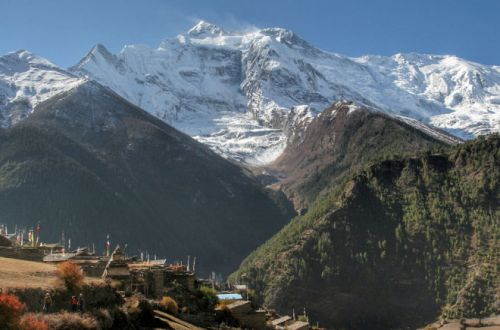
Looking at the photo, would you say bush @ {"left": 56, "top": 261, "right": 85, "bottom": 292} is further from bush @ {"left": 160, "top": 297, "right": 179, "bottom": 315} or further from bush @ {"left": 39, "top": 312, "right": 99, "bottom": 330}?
bush @ {"left": 160, "top": 297, "right": 179, "bottom": 315}

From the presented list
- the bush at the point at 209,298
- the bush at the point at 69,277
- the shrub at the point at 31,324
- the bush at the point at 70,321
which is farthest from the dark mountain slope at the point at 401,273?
the shrub at the point at 31,324

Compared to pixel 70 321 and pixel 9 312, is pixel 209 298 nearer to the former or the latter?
pixel 70 321

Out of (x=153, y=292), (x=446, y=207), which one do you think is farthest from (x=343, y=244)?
(x=153, y=292)

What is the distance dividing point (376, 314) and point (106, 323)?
140853mm

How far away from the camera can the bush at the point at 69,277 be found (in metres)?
48.8

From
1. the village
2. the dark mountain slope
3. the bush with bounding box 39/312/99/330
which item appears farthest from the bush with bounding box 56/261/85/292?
the dark mountain slope

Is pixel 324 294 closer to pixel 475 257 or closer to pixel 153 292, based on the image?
pixel 475 257

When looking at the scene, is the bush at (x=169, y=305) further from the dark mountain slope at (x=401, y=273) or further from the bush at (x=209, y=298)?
the dark mountain slope at (x=401, y=273)

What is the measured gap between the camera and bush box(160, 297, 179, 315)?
66.2 metres

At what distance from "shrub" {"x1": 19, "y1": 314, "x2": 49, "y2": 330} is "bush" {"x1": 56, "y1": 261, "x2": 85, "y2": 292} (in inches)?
277

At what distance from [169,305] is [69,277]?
753 inches

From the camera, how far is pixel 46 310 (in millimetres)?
46094

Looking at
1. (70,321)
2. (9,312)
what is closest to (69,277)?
(70,321)

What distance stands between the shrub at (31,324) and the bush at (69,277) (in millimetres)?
7043
